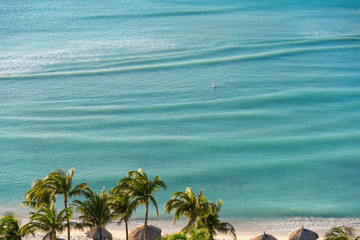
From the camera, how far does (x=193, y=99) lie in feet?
141

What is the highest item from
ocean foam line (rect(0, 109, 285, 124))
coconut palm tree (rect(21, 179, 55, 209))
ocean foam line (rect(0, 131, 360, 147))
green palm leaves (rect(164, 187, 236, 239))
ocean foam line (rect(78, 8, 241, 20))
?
ocean foam line (rect(78, 8, 241, 20))

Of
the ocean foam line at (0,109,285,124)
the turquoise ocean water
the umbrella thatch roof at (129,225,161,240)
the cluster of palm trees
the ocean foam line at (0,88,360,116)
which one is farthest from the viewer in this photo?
the ocean foam line at (0,88,360,116)

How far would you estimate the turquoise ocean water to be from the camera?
33.0 m

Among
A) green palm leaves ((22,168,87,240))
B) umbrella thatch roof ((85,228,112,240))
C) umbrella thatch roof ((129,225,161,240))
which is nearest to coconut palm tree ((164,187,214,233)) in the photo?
umbrella thatch roof ((129,225,161,240))

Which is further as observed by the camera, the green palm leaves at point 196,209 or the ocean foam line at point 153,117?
the ocean foam line at point 153,117

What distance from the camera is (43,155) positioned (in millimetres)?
35594

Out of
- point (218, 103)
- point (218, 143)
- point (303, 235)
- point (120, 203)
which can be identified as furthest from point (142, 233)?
point (218, 103)

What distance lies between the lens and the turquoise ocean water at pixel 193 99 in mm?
33000

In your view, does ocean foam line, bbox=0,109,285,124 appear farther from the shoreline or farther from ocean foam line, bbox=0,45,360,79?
the shoreline

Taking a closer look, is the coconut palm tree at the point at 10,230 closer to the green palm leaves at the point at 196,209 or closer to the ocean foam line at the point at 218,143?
the green palm leaves at the point at 196,209

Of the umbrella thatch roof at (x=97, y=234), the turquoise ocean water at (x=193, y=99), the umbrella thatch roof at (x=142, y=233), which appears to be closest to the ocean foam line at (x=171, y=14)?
the turquoise ocean water at (x=193, y=99)

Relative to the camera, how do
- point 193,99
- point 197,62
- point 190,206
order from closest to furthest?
point 190,206 → point 193,99 → point 197,62

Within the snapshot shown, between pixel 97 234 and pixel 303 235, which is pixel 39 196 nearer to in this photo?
pixel 97 234

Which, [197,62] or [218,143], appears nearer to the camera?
[218,143]
